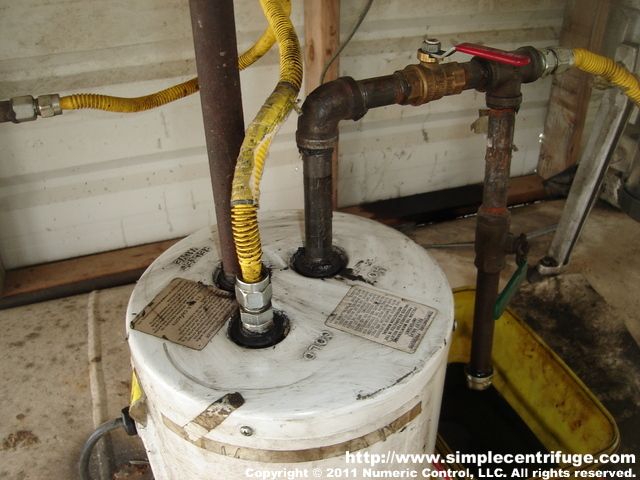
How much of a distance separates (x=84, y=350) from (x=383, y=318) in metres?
0.98

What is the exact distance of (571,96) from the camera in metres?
1.97

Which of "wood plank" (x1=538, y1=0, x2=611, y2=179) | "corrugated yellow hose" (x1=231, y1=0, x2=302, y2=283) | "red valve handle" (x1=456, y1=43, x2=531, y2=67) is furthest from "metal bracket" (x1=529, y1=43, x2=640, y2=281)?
"corrugated yellow hose" (x1=231, y1=0, x2=302, y2=283)

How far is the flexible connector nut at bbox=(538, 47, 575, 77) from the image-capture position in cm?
94

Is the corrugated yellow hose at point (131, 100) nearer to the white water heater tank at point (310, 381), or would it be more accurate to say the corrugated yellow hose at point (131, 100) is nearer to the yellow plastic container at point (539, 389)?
the white water heater tank at point (310, 381)

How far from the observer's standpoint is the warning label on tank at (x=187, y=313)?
80 cm

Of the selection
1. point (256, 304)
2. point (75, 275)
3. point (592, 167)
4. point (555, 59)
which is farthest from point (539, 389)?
point (75, 275)

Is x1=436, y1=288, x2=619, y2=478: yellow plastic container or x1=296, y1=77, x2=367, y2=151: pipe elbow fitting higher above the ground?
x1=296, y1=77, x2=367, y2=151: pipe elbow fitting

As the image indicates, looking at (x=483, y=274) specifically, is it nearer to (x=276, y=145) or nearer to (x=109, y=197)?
(x=276, y=145)

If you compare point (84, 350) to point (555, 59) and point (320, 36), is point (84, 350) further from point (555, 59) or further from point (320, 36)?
point (555, 59)

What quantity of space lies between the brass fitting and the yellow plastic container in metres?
0.60

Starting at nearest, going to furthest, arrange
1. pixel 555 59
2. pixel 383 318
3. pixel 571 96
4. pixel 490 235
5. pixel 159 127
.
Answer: pixel 383 318
pixel 555 59
pixel 490 235
pixel 159 127
pixel 571 96

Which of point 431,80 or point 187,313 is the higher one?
point 431,80

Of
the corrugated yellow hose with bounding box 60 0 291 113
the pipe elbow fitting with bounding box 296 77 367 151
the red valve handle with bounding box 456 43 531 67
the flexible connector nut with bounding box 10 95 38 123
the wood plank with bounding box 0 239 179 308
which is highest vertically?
the red valve handle with bounding box 456 43 531 67

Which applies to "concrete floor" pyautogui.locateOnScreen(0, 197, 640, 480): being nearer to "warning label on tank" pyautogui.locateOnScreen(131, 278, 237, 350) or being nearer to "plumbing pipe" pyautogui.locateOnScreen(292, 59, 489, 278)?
"warning label on tank" pyautogui.locateOnScreen(131, 278, 237, 350)
